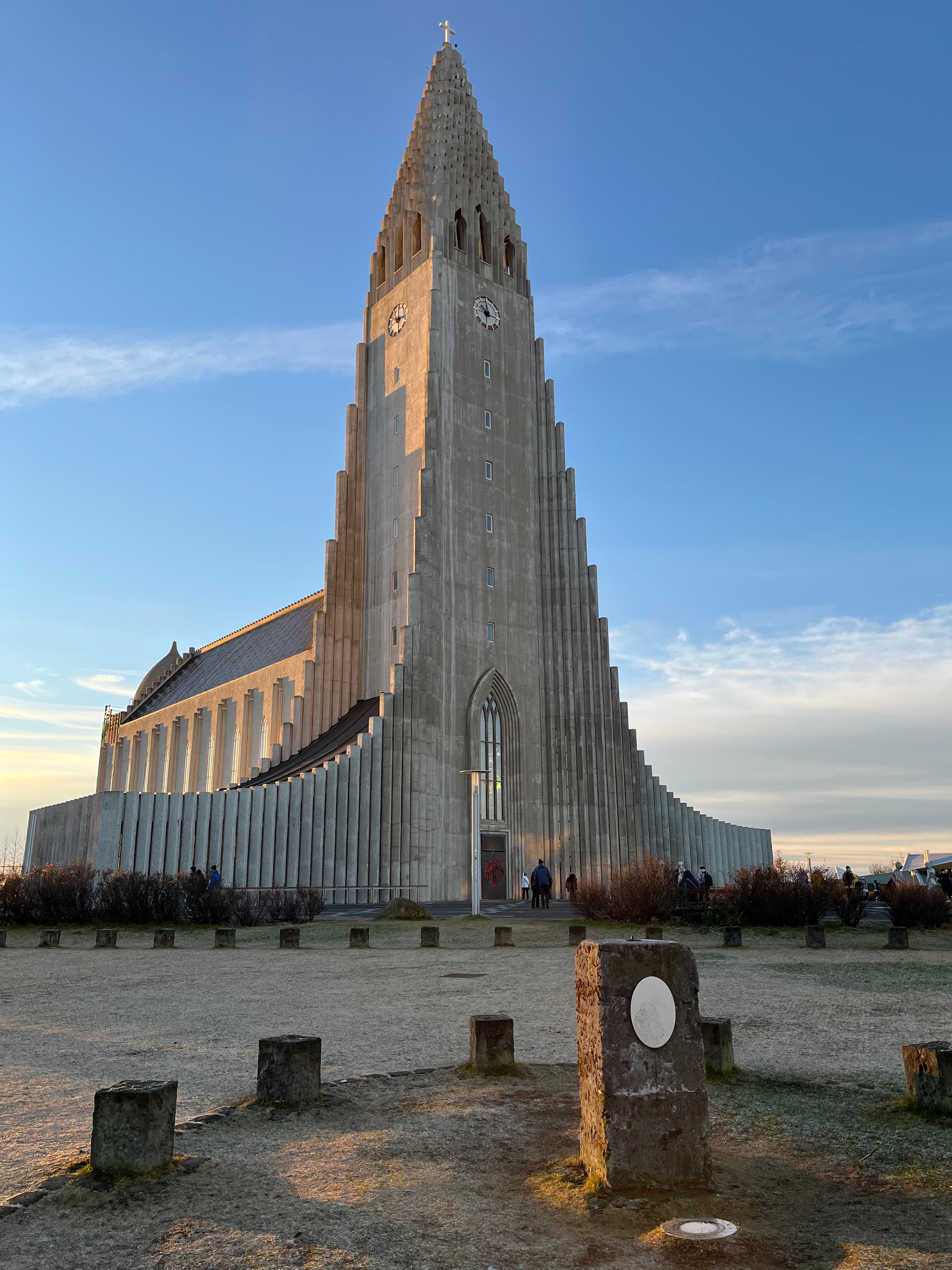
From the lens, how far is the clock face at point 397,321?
164 feet

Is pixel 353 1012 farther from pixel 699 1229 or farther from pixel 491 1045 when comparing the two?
pixel 699 1229

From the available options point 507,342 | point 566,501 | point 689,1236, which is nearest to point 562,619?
point 566,501

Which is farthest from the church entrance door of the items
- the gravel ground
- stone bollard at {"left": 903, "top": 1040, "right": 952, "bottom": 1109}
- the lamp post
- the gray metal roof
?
stone bollard at {"left": 903, "top": 1040, "right": 952, "bottom": 1109}

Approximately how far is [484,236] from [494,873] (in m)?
33.1

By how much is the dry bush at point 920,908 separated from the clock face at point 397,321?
3702 cm

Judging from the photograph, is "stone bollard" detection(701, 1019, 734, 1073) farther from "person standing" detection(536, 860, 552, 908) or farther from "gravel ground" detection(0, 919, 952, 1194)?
"person standing" detection(536, 860, 552, 908)

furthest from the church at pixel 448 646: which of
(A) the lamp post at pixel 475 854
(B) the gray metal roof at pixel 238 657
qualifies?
(A) the lamp post at pixel 475 854

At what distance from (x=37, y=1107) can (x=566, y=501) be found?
149ft

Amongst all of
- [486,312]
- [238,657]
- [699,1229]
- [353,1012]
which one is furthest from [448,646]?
[699,1229]

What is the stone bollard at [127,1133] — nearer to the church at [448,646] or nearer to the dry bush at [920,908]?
the dry bush at [920,908]

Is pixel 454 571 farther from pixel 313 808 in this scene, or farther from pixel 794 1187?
pixel 794 1187

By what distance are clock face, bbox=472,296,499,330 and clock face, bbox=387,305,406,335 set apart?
11.9ft

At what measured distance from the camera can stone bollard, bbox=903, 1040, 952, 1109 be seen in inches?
237

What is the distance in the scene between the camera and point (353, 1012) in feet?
35.1
